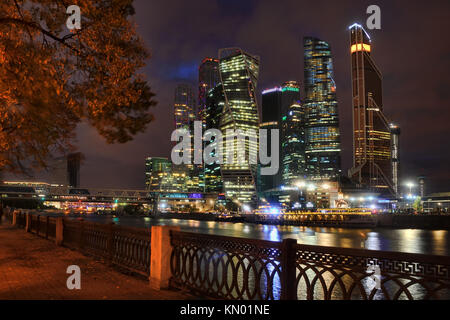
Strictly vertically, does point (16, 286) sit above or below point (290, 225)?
above

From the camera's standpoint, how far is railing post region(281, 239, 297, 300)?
5.98m

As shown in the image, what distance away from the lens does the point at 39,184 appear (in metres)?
161

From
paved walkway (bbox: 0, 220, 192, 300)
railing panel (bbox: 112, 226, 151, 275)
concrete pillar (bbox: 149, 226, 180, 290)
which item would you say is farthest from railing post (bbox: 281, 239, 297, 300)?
railing panel (bbox: 112, 226, 151, 275)

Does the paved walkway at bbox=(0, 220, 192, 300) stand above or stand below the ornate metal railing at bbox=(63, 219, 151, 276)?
below

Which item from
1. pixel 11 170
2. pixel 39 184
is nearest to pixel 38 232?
pixel 11 170

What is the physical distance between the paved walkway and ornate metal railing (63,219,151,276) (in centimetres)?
31

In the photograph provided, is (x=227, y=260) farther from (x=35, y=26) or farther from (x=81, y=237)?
(x=81, y=237)

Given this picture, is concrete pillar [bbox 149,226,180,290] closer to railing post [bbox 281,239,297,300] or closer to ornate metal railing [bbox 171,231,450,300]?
ornate metal railing [bbox 171,231,450,300]

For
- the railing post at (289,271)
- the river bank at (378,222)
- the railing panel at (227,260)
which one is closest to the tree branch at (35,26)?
the railing panel at (227,260)

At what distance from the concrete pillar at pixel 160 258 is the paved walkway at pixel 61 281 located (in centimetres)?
23

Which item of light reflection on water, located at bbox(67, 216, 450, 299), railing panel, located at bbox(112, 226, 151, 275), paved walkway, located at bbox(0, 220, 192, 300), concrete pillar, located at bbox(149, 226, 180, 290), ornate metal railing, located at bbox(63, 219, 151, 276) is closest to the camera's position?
paved walkway, located at bbox(0, 220, 192, 300)
